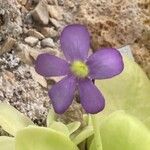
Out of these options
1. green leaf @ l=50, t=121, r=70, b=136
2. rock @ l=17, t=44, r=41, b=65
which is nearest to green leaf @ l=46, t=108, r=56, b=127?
green leaf @ l=50, t=121, r=70, b=136

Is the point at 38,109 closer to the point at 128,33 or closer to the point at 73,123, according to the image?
the point at 73,123

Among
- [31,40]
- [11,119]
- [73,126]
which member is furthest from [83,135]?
[31,40]

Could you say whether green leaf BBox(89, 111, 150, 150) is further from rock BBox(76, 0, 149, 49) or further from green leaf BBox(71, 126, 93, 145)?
rock BBox(76, 0, 149, 49)

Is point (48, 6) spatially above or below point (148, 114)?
above

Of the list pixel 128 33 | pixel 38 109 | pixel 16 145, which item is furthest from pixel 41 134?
pixel 128 33

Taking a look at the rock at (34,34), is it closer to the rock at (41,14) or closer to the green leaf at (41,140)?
the rock at (41,14)

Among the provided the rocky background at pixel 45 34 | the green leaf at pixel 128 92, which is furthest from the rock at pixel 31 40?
the green leaf at pixel 128 92
